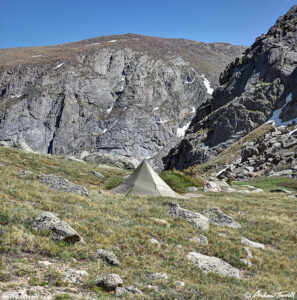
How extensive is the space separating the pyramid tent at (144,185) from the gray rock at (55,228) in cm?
1253

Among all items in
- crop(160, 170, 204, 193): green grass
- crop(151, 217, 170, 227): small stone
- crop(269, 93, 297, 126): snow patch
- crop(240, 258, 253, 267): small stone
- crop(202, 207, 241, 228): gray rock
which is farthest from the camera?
crop(269, 93, 297, 126): snow patch

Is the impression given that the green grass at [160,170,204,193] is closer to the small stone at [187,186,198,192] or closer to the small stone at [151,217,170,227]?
the small stone at [187,186,198,192]

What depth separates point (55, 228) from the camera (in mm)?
9203

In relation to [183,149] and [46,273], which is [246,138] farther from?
[46,273]

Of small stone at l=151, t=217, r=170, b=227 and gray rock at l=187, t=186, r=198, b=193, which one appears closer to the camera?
small stone at l=151, t=217, r=170, b=227

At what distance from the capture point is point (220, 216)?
15.9 metres

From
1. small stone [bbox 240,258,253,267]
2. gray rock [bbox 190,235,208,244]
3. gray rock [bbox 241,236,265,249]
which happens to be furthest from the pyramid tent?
small stone [bbox 240,258,253,267]

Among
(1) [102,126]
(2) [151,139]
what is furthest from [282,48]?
(1) [102,126]

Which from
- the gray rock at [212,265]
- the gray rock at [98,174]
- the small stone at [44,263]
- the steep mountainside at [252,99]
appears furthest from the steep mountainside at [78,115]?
the small stone at [44,263]

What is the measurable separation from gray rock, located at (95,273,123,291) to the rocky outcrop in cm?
3853

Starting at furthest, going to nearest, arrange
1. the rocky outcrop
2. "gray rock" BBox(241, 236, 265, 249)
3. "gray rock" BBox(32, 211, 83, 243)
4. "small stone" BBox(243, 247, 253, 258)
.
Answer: the rocky outcrop → "gray rock" BBox(241, 236, 265, 249) → "small stone" BBox(243, 247, 253, 258) → "gray rock" BBox(32, 211, 83, 243)

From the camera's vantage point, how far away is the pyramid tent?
2214 centimetres

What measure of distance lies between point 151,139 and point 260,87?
361 feet

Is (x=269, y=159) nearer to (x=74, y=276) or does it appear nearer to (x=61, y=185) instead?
(x=61, y=185)
